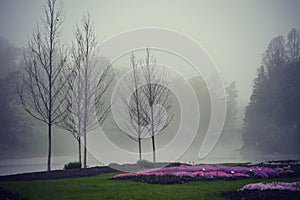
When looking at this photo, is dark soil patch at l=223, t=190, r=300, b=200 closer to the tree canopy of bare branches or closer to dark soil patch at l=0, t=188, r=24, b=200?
dark soil patch at l=0, t=188, r=24, b=200

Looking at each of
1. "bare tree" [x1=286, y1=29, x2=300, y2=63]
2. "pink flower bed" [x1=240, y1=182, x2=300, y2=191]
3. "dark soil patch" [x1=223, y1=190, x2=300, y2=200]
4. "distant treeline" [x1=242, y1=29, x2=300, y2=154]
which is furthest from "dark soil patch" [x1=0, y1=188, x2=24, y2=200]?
"bare tree" [x1=286, y1=29, x2=300, y2=63]

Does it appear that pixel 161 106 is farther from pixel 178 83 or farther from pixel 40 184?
pixel 178 83

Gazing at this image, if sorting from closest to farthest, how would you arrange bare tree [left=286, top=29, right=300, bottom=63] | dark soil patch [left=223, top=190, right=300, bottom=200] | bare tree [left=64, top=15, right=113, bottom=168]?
dark soil patch [left=223, top=190, right=300, bottom=200]
bare tree [left=64, top=15, right=113, bottom=168]
bare tree [left=286, top=29, right=300, bottom=63]

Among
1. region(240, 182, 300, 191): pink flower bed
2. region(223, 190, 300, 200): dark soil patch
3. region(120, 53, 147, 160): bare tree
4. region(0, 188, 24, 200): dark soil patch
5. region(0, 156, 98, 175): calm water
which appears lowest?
region(223, 190, 300, 200): dark soil patch

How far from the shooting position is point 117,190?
9.91 meters

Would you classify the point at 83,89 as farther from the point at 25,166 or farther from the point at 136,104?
the point at 25,166

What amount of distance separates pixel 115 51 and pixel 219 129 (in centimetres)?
3848

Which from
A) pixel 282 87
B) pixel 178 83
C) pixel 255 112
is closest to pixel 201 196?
pixel 178 83

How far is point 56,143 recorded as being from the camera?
51656 mm

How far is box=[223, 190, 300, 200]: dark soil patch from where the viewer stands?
8.27m

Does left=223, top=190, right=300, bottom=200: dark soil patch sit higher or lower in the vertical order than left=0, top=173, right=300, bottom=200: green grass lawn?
lower

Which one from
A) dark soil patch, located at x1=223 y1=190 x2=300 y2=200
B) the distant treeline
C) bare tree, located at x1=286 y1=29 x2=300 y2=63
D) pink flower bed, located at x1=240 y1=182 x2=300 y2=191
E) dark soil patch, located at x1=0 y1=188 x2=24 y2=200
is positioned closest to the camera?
dark soil patch, located at x1=223 y1=190 x2=300 y2=200

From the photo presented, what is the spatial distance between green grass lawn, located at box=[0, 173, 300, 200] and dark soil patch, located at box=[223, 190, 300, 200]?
0.39 meters

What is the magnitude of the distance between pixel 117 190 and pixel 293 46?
50457 mm
